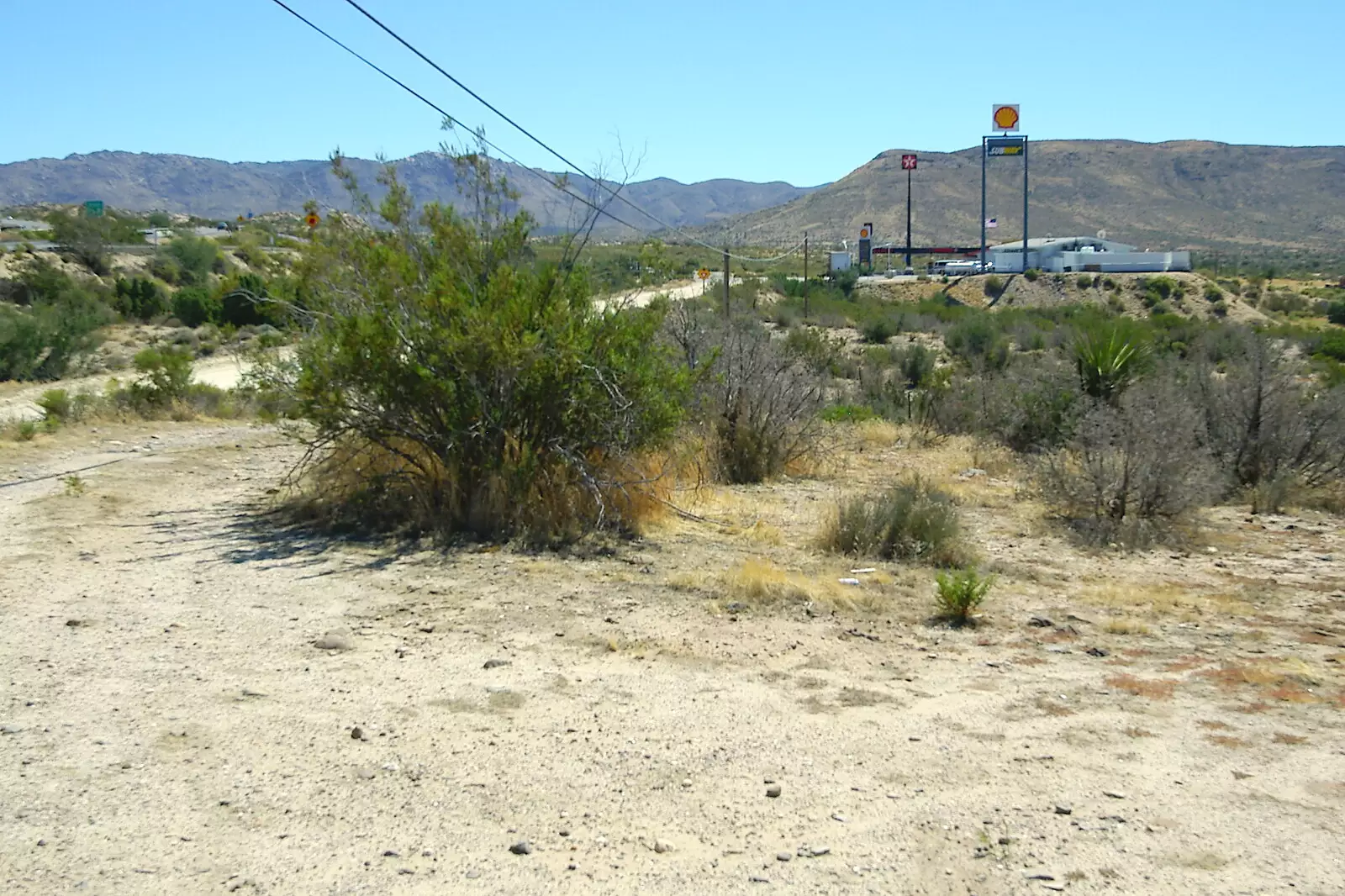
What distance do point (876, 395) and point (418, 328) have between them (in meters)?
13.9

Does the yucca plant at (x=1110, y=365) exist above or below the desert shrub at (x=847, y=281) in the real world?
below

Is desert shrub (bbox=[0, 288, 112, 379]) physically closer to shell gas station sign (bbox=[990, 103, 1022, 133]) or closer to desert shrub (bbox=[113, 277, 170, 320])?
desert shrub (bbox=[113, 277, 170, 320])

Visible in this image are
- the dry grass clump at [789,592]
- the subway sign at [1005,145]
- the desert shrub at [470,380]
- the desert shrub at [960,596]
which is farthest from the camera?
the subway sign at [1005,145]

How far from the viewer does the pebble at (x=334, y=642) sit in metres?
7.36

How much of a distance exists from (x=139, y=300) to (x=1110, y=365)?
32.8m

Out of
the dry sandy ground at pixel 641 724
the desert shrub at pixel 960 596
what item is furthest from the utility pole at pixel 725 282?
the desert shrub at pixel 960 596

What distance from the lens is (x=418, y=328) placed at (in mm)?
10555

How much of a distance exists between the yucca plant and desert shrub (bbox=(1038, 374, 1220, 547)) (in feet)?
10.6

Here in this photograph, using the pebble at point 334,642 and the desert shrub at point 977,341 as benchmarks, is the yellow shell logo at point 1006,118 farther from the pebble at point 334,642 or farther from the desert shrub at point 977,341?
the pebble at point 334,642

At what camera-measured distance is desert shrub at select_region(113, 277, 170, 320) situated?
39062 mm

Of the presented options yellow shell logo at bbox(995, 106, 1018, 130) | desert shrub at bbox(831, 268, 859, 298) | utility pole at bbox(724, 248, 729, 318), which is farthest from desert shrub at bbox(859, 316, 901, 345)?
yellow shell logo at bbox(995, 106, 1018, 130)

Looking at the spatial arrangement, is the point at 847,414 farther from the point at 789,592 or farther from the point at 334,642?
the point at 334,642

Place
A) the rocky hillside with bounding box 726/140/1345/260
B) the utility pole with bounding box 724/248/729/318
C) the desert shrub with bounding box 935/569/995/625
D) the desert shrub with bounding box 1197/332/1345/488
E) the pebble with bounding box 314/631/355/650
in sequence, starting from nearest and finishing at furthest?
the pebble with bounding box 314/631/355/650 → the desert shrub with bounding box 935/569/995/625 → the desert shrub with bounding box 1197/332/1345/488 → the utility pole with bounding box 724/248/729/318 → the rocky hillside with bounding box 726/140/1345/260

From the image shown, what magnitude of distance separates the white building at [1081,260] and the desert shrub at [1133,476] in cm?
6231
